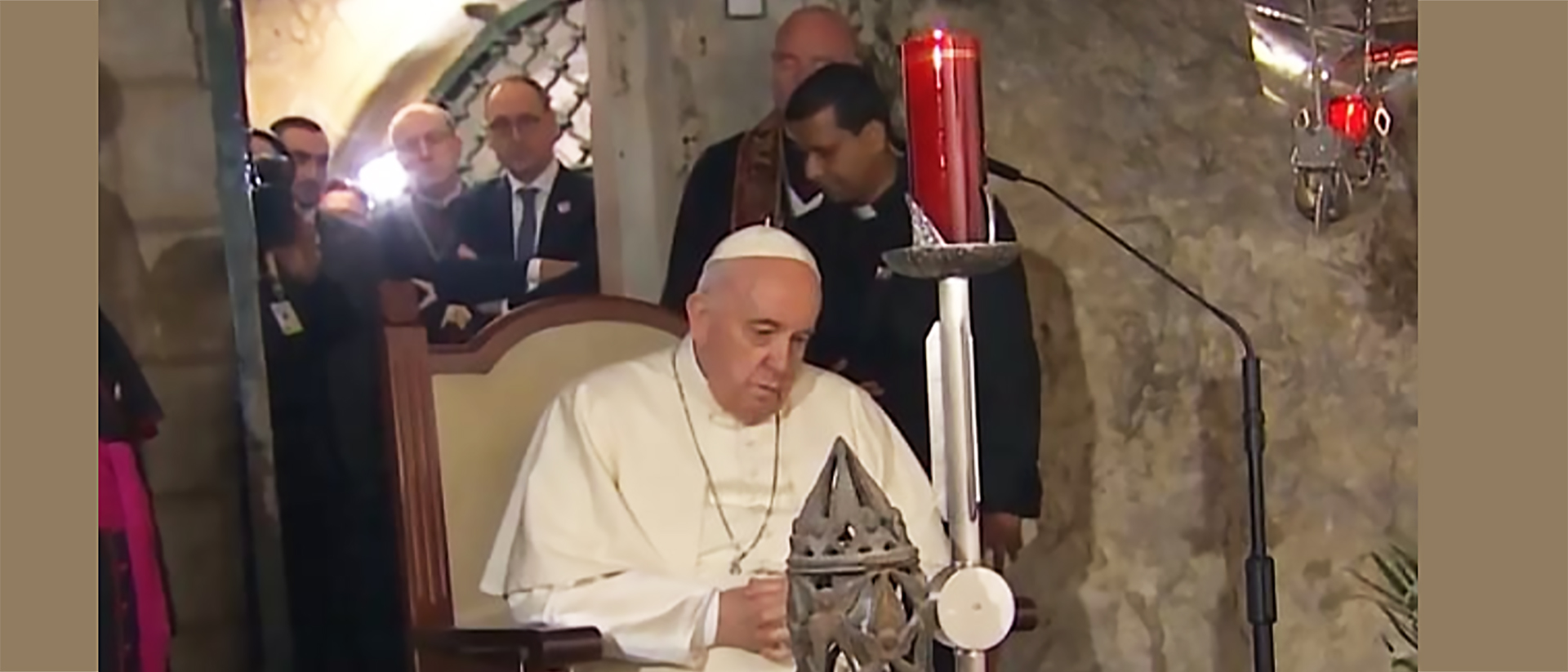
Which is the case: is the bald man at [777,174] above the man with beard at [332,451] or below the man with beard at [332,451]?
above

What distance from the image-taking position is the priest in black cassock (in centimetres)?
262

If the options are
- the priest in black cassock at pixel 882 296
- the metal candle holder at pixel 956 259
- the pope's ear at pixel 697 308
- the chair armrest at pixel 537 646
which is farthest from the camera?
the priest in black cassock at pixel 882 296

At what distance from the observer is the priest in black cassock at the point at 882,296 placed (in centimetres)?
262

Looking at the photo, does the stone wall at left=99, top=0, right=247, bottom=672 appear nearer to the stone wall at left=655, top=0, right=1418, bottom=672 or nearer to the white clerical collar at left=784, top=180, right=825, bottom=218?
the stone wall at left=655, top=0, right=1418, bottom=672

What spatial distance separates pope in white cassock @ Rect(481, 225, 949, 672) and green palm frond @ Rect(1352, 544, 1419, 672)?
0.51 m

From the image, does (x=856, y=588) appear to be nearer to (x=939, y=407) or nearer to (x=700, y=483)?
(x=939, y=407)

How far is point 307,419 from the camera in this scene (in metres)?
2.52

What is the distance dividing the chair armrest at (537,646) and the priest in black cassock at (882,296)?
0.74 metres

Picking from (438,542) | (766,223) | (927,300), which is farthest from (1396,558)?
(438,542)

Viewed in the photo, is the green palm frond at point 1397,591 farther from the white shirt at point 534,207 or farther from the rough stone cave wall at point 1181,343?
the white shirt at point 534,207

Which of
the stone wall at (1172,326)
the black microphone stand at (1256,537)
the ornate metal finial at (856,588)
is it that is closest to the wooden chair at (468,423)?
the stone wall at (1172,326)

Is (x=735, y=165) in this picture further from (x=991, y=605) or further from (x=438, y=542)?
(x=991, y=605)

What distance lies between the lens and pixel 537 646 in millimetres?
2004

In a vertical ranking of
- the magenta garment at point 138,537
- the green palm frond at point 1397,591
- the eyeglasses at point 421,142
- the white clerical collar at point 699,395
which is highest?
the eyeglasses at point 421,142
